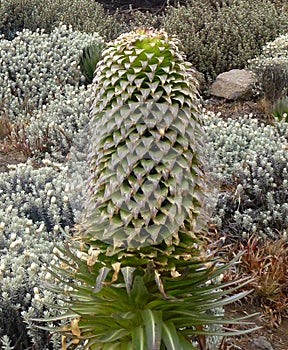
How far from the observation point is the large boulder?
7703mm

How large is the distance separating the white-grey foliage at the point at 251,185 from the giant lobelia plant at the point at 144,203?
2.11 metres

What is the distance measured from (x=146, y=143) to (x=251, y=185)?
9.36 feet

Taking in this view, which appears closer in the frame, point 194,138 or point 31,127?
point 194,138

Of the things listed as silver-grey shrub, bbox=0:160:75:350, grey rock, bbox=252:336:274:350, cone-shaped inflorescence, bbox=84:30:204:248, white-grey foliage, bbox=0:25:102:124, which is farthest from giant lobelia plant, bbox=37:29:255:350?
white-grey foliage, bbox=0:25:102:124

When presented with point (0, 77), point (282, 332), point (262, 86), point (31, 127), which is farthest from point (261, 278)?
point (0, 77)

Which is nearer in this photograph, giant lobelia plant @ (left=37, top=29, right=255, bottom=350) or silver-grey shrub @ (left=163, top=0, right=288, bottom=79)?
giant lobelia plant @ (left=37, top=29, right=255, bottom=350)

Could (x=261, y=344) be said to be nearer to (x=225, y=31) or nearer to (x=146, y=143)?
(x=146, y=143)

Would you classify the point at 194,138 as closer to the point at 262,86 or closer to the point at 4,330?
the point at 4,330

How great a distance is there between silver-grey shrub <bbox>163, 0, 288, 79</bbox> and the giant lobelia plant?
250 inches

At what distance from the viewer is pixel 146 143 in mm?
2230

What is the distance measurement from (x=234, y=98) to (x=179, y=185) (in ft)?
18.3

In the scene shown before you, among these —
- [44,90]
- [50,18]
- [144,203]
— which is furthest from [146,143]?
[50,18]

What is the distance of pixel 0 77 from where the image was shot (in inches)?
311

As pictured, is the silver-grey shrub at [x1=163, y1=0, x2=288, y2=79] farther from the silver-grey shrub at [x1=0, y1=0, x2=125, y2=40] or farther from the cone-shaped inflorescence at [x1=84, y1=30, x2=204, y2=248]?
the cone-shaped inflorescence at [x1=84, y1=30, x2=204, y2=248]
